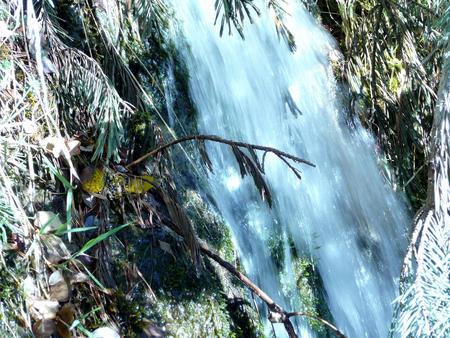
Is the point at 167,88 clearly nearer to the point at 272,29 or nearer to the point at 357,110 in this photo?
the point at 272,29

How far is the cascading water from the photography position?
2990 mm

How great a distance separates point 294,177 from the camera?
336cm

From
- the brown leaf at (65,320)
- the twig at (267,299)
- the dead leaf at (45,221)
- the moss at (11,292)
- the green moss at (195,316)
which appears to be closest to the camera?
the moss at (11,292)

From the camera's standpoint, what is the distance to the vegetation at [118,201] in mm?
1898

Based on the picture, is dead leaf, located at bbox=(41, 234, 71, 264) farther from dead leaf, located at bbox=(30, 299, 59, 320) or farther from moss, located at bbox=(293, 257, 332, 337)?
moss, located at bbox=(293, 257, 332, 337)

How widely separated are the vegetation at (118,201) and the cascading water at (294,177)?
142mm

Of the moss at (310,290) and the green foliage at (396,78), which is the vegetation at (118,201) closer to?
the moss at (310,290)

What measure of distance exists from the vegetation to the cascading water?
5.6 inches

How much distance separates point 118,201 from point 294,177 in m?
1.26

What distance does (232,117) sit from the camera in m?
3.26

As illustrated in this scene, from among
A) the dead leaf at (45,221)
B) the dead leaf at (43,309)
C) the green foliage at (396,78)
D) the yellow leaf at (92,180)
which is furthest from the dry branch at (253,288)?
the green foliage at (396,78)

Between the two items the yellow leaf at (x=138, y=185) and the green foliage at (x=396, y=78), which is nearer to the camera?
the yellow leaf at (x=138, y=185)

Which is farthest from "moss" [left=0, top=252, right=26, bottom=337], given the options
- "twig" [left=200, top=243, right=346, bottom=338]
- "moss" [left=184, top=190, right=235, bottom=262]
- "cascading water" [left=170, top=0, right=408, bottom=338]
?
"cascading water" [left=170, top=0, right=408, bottom=338]

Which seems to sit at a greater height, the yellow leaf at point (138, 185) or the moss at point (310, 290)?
the yellow leaf at point (138, 185)
